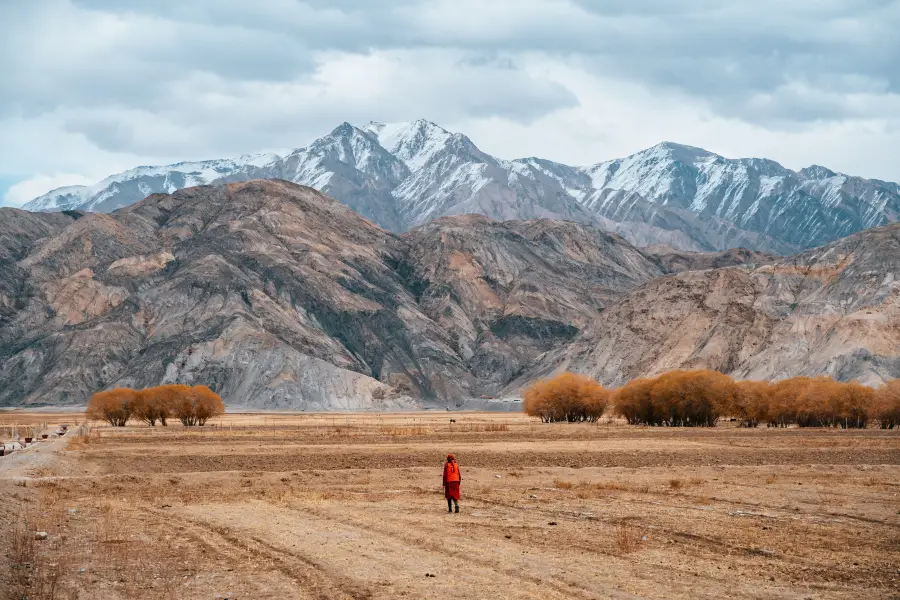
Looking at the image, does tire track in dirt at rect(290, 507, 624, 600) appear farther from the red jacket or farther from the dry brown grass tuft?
the dry brown grass tuft

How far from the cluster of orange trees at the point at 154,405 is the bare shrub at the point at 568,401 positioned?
110 ft

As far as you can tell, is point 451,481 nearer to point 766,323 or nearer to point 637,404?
point 637,404

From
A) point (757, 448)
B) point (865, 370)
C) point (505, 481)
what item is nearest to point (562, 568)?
point (505, 481)

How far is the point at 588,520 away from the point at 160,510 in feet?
39.4

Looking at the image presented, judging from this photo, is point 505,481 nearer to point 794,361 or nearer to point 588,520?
point 588,520

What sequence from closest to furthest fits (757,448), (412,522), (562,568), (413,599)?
(413,599)
(562,568)
(412,522)
(757,448)

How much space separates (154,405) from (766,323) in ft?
308

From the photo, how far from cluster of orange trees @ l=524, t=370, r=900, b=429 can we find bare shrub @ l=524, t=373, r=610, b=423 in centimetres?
10

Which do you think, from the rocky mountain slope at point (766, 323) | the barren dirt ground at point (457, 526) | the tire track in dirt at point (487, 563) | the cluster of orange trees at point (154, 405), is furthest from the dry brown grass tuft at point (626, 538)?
the rocky mountain slope at point (766, 323)

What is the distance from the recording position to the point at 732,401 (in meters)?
101

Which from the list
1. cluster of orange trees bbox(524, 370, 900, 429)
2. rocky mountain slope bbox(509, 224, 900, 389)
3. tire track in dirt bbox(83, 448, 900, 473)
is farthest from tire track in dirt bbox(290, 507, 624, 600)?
rocky mountain slope bbox(509, 224, 900, 389)

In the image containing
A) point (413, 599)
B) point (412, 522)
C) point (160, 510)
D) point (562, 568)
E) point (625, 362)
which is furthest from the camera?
point (625, 362)

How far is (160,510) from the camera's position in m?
30.9

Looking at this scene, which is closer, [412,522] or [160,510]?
[412,522]
